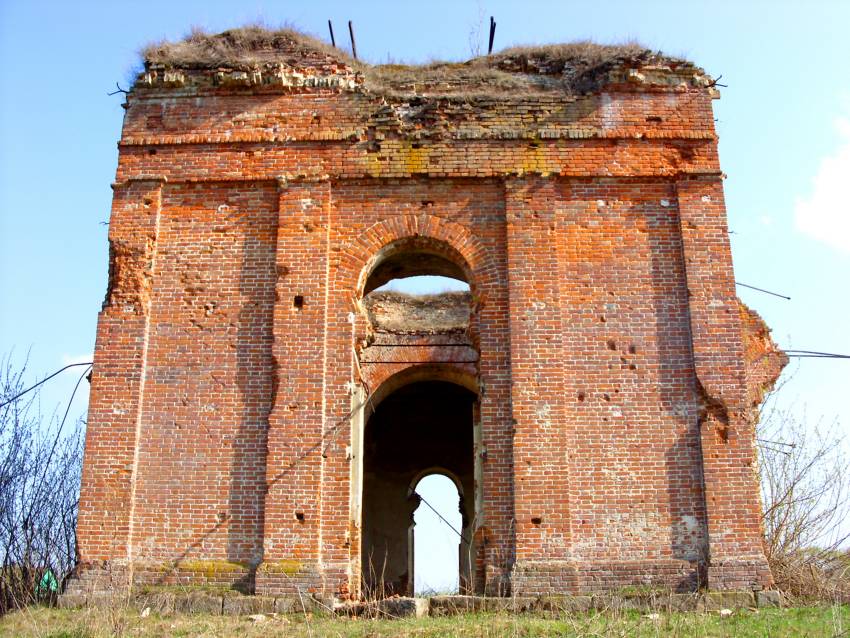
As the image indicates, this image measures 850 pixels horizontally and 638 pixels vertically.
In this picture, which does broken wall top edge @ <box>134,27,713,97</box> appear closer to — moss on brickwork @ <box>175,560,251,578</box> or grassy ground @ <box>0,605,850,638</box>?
moss on brickwork @ <box>175,560,251,578</box>

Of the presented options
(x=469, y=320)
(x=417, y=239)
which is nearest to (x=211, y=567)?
(x=469, y=320)

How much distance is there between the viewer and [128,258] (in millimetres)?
10773

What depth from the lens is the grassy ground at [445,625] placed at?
25.2ft

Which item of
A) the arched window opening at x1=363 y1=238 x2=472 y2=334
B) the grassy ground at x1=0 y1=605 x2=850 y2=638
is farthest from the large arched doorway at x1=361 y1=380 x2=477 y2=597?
the grassy ground at x1=0 y1=605 x2=850 y2=638

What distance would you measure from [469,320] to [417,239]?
1.21 metres

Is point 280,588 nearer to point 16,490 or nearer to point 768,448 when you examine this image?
point 16,490

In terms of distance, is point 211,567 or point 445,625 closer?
point 445,625

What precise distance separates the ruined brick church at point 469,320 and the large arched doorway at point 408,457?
6.39 meters

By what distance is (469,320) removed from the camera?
36.0ft

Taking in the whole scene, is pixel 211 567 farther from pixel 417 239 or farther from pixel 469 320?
pixel 417 239

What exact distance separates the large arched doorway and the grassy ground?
28.5 feet

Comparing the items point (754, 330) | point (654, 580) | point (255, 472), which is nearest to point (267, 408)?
point (255, 472)

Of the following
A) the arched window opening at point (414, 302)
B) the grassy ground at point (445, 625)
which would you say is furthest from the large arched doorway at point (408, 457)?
the grassy ground at point (445, 625)

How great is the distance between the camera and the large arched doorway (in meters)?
Answer: 17.6
